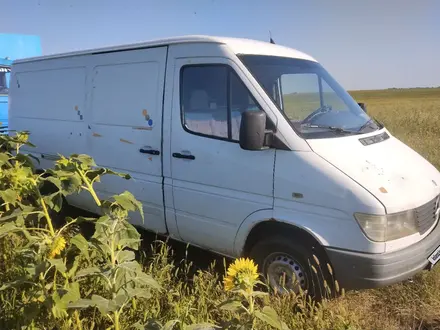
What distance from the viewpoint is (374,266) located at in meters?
3.07

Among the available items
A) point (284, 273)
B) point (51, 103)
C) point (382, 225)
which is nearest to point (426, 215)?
point (382, 225)

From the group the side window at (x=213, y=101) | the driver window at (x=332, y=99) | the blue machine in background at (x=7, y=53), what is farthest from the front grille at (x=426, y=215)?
the blue machine in background at (x=7, y=53)

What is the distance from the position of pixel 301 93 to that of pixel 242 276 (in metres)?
3.00

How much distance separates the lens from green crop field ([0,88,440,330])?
2160mm

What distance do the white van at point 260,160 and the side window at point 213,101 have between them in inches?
0.4

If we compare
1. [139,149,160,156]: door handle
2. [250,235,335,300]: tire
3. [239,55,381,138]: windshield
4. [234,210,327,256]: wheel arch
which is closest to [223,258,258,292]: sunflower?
[250,235,335,300]: tire

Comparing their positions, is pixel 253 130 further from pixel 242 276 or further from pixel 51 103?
pixel 51 103

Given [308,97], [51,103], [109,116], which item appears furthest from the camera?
[51,103]

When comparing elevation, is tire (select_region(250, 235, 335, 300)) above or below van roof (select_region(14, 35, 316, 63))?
below

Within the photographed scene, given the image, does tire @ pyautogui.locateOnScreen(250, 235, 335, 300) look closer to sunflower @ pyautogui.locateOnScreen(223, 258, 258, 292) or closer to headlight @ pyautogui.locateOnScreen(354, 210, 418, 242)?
headlight @ pyautogui.locateOnScreen(354, 210, 418, 242)

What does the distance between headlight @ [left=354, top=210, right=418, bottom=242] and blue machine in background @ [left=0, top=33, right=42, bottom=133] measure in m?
9.09

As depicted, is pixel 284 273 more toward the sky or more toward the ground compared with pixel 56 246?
more toward the ground

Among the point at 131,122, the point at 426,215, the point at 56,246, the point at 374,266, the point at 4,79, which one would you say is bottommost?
the point at 374,266

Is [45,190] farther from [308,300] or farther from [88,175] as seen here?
[308,300]
